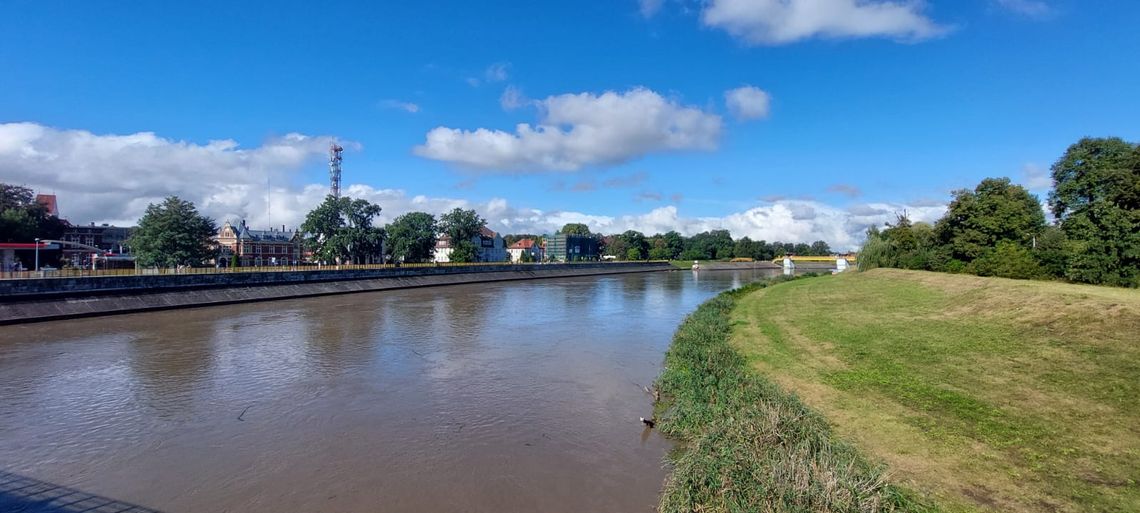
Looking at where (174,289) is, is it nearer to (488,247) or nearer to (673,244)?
(488,247)

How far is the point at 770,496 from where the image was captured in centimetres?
558

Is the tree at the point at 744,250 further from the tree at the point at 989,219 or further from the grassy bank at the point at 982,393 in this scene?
the grassy bank at the point at 982,393

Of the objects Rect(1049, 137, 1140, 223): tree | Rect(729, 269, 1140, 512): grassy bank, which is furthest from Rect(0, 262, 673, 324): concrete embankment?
Rect(1049, 137, 1140, 223): tree

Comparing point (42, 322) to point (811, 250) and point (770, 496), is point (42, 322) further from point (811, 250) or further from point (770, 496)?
point (811, 250)

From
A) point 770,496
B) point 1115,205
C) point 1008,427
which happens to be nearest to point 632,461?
point 770,496

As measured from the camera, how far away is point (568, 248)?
437 ft

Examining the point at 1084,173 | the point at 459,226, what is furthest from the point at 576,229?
the point at 1084,173

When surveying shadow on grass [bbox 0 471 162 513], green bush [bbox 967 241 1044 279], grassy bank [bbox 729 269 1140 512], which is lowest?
shadow on grass [bbox 0 471 162 513]

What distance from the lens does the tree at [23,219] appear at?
46.3 meters

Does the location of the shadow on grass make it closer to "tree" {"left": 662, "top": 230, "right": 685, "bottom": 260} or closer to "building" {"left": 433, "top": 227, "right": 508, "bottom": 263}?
"building" {"left": 433, "top": 227, "right": 508, "bottom": 263}

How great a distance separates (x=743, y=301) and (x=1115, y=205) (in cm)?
1787

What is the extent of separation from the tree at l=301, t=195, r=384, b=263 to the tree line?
56.0 meters

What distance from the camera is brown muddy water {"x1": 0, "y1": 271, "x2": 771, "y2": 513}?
315 inches

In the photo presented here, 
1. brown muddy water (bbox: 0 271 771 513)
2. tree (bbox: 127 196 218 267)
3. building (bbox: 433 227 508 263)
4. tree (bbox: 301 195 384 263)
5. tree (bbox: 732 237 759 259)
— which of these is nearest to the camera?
brown muddy water (bbox: 0 271 771 513)
